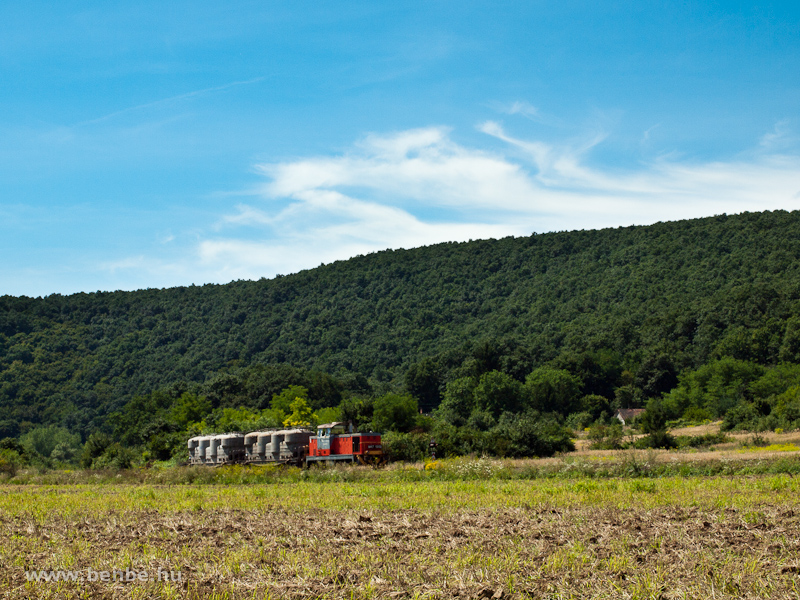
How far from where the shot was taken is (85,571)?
37.0 feet

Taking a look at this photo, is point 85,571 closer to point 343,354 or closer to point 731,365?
point 731,365

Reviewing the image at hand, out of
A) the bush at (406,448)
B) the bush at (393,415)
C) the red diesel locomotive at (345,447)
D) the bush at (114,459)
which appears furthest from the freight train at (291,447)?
the bush at (393,415)

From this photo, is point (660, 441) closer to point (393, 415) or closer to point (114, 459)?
point (393, 415)

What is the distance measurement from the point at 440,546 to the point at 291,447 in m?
38.8

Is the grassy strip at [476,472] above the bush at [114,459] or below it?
above

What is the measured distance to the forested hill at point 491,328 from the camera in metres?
120

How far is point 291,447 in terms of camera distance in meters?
50.2

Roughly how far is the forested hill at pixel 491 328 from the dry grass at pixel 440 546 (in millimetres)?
96728

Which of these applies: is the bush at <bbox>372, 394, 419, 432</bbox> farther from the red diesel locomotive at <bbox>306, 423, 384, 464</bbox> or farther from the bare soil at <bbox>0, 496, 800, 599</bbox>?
the bare soil at <bbox>0, 496, 800, 599</bbox>

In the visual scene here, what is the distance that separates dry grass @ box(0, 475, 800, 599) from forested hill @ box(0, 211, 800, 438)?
96.7 meters

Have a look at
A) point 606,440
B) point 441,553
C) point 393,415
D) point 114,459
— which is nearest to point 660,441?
point 606,440

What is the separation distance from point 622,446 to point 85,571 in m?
48.0

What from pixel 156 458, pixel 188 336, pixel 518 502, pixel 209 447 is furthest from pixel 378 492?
pixel 188 336

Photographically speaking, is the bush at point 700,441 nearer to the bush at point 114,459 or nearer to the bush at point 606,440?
the bush at point 606,440
